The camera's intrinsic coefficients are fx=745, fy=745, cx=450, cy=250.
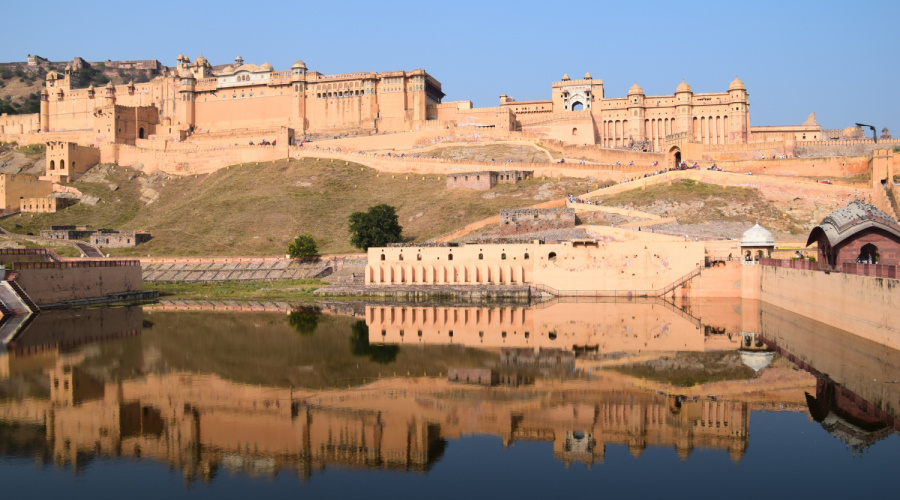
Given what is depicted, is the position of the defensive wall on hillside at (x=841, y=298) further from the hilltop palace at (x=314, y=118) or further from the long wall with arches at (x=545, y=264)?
the hilltop palace at (x=314, y=118)

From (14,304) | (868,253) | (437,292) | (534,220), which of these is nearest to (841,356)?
(868,253)

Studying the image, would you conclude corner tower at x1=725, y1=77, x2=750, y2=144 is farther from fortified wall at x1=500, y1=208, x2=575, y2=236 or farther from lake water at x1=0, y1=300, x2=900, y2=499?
lake water at x1=0, y1=300, x2=900, y2=499

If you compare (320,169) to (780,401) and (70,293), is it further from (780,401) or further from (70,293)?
(780,401)

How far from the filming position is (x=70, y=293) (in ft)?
116

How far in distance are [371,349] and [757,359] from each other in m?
10.8

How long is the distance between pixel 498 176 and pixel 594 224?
1326 centimetres

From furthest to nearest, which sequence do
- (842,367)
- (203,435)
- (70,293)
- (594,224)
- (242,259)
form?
1. (242,259)
2. (594,224)
3. (70,293)
4. (842,367)
5. (203,435)

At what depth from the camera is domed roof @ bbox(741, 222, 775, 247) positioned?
31.8 metres

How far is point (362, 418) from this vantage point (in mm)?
14781

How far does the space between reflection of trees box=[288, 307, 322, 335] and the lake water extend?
0.96 metres

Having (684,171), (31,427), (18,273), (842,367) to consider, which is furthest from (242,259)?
(842,367)

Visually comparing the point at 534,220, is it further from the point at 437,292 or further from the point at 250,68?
the point at 250,68

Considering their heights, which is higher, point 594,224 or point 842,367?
point 594,224

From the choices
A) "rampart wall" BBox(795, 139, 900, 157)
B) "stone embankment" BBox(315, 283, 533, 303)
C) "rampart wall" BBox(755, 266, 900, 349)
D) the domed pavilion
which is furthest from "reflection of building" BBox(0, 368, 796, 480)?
"rampart wall" BBox(795, 139, 900, 157)
